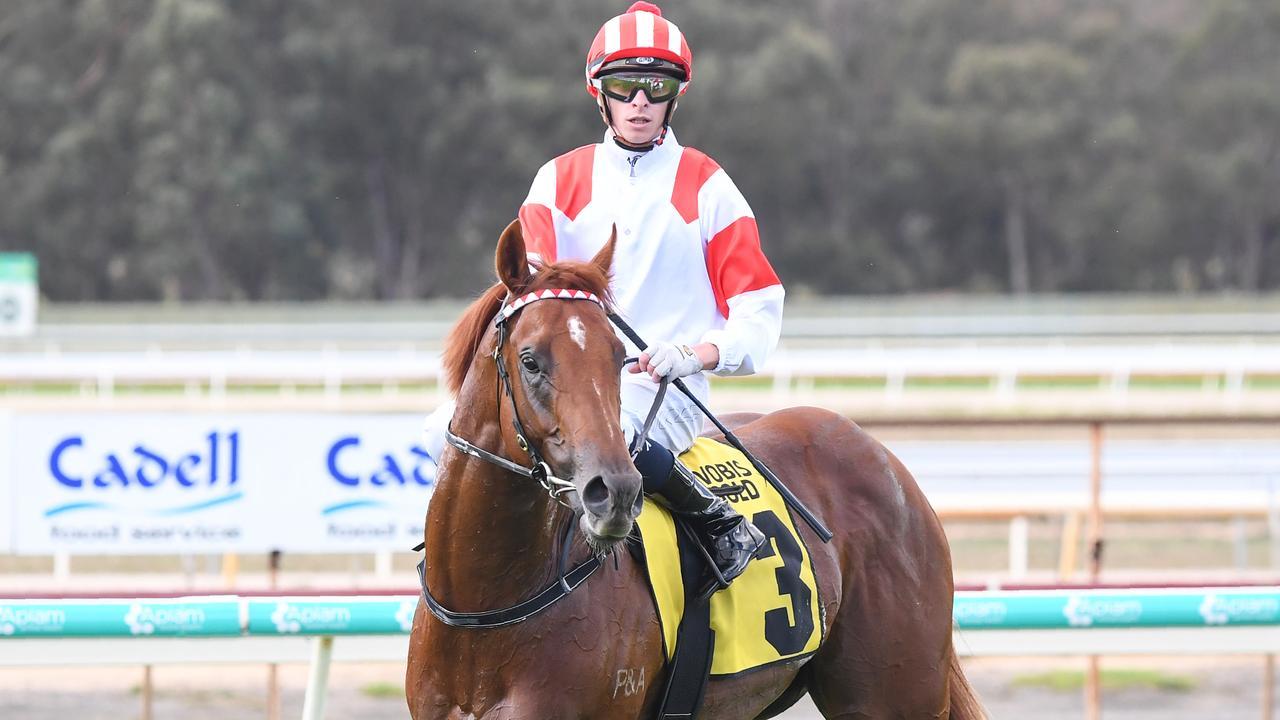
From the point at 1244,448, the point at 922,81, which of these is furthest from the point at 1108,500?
the point at 922,81

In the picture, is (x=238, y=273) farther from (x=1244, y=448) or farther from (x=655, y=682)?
(x=655, y=682)

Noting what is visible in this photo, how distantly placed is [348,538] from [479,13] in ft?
115

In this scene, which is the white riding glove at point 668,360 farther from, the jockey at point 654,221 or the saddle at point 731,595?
the saddle at point 731,595

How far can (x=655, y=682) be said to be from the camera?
352 cm

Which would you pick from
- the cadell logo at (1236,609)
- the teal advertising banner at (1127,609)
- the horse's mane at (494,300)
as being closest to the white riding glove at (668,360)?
the horse's mane at (494,300)

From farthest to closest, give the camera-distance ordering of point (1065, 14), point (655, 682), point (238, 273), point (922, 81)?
point (1065, 14) < point (922, 81) < point (238, 273) < point (655, 682)

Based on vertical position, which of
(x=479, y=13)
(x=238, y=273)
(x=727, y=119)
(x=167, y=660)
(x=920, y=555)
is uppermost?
(x=479, y=13)

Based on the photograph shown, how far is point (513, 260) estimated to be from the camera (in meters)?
3.23

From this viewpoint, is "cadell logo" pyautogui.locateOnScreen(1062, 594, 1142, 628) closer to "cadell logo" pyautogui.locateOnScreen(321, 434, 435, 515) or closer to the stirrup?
the stirrup

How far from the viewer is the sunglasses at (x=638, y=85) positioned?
12.1 feet

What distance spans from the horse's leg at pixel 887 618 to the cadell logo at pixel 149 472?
3614 millimetres

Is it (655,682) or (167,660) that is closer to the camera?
(655,682)

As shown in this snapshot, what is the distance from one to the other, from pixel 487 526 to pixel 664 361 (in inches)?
19.6

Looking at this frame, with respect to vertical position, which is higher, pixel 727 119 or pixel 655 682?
pixel 727 119
